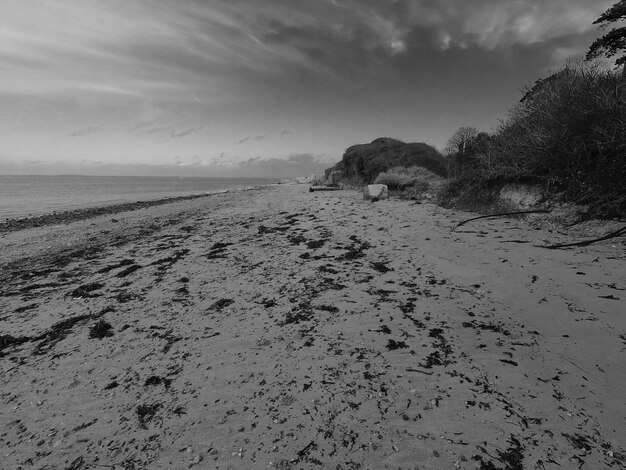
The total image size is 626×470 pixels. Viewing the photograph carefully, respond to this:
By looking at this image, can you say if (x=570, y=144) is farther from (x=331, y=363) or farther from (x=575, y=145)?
(x=331, y=363)

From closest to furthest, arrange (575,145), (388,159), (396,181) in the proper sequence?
(575,145), (396,181), (388,159)

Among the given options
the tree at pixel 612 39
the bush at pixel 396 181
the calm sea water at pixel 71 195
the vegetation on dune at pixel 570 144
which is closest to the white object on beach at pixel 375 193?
the bush at pixel 396 181

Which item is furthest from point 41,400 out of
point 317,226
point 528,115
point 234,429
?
point 528,115

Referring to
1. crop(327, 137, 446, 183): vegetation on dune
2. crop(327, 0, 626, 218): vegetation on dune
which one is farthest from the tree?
crop(327, 137, 446, 183): vegetation on dune

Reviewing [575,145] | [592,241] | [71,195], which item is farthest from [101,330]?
[71,195]

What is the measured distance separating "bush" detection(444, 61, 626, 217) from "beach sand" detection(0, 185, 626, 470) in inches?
71.2

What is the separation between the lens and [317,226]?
367 inches

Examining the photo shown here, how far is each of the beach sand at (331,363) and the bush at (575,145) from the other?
1807mm

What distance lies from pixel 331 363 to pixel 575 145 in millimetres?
8486

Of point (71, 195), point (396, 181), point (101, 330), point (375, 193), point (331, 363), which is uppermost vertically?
point (396, 181)

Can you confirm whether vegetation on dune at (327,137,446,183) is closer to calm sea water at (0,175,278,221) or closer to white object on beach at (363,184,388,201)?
white object on beach at (363,184,388,201)

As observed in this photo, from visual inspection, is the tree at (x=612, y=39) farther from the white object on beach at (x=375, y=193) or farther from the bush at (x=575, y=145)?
the white object on beach at (x=375, y=193)

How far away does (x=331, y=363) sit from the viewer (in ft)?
9.66

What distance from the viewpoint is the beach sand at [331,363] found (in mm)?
2096
